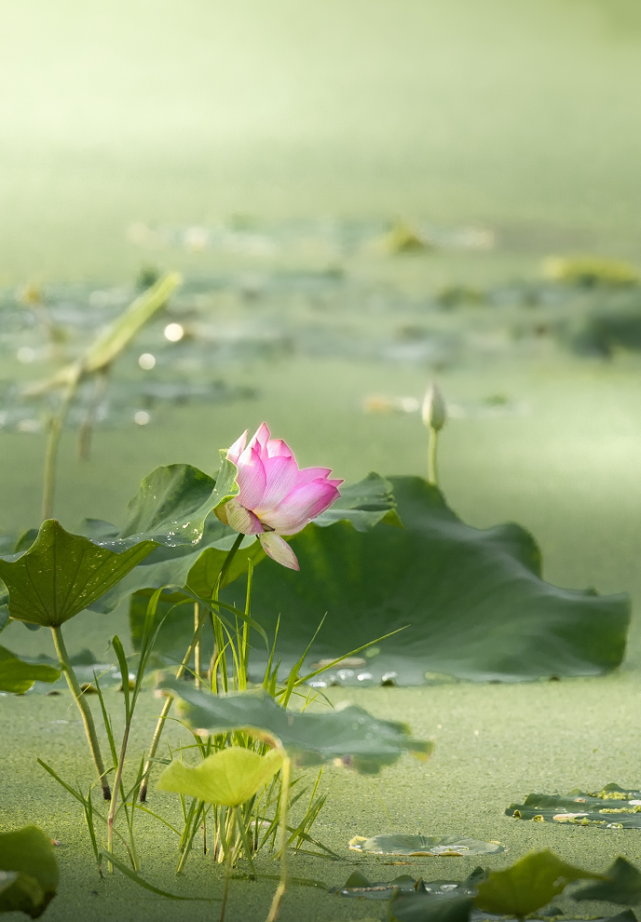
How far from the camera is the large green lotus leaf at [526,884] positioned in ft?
2.29

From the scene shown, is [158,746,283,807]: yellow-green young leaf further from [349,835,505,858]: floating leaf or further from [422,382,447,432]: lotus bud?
[422,382,447,432]: lotus bud

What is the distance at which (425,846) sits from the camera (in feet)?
3.04

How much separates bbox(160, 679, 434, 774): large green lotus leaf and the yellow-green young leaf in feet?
0.06

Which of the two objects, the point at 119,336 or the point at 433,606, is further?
the point at 119,336

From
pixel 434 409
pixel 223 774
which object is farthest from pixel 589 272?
pixel 223 774

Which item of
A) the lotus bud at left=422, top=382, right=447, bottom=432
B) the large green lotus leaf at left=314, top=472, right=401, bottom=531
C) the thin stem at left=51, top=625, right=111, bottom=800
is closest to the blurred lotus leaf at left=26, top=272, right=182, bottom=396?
the lotus bud at left=422, top=382, right=447, bottom=432

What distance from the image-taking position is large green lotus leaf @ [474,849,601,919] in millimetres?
699

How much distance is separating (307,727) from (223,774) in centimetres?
6

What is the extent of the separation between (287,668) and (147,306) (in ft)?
2.69

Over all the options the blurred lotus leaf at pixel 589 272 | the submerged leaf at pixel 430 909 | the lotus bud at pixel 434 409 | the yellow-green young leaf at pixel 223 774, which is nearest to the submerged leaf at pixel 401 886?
the submerged leaf at pixel 430 909

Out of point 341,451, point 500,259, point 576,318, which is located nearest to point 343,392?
point 341,451

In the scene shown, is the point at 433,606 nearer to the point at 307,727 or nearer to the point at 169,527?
the point at 169,527

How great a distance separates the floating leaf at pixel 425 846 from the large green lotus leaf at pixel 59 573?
0.29 m

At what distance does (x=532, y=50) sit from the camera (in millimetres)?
5453
